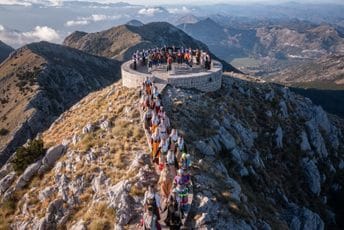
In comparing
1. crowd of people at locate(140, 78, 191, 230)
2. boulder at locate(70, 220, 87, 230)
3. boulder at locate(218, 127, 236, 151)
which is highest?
crowd of people at locate(140, 78, 191, 230)

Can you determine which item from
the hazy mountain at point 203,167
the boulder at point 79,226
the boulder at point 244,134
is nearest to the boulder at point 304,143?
the hazy mountain at point 203,167

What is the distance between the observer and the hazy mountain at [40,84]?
94312mm

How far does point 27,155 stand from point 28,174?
2.86 m

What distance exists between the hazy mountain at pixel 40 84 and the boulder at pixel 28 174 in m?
53.6

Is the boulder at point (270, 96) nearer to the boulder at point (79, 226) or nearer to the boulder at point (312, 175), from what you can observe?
the boulder at point (312, 175)

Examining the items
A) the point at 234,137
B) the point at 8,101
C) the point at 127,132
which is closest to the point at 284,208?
the point at 234,137

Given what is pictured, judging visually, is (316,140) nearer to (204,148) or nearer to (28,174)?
(204,148)

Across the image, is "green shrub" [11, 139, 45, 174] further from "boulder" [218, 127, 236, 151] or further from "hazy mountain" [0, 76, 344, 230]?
"boulder" [218, 127, 236, 151]

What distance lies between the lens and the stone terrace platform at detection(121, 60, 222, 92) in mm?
Result: 43281

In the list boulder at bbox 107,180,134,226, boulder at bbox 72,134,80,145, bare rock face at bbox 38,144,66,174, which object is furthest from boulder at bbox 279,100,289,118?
boulder at bbox 107,180,134,226

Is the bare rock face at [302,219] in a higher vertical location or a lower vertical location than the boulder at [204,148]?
lower

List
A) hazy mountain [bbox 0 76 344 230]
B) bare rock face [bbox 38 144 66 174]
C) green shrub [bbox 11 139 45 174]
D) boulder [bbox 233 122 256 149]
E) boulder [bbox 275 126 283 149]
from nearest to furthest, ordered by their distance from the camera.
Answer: hazy mountain [bbox 0 76 344 230] → bare rock face [bbox 38 144 66 174] → green shrub [bbox 11 139 45 174] → boulder [bbox 233 122 256 149] → boulder [bbox 275 126 283 149]

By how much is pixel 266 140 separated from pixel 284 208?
990 cm

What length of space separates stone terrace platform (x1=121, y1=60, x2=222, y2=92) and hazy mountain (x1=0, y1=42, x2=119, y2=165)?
49122 mm
